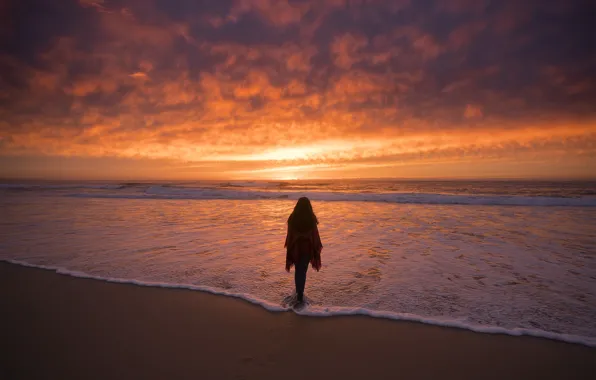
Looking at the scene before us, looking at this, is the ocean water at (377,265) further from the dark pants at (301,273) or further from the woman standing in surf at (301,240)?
the woman standing in surf at (301,240)

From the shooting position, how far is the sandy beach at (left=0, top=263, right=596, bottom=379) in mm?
3109

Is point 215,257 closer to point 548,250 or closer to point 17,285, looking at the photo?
point 17,285

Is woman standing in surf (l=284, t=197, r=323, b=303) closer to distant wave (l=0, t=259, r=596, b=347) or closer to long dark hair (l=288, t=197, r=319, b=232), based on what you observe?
long dark hair (l=288, t=197, r=319, b=232)

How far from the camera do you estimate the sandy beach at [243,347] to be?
311 centimetres

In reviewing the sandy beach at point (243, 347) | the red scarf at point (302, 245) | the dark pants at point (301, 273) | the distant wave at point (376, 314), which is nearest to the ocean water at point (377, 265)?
the distant wave at point (376, 314)

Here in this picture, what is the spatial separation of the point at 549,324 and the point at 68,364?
6.37 m

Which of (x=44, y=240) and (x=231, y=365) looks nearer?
(x=231, y=365)

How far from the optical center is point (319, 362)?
327 centimetres

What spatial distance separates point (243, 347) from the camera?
3.52 metres

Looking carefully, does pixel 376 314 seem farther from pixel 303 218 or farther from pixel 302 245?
pixel 303 218

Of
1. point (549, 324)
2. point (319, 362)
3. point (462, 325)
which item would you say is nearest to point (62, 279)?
point (319, 362)

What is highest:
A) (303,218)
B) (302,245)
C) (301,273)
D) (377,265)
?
(303,218)

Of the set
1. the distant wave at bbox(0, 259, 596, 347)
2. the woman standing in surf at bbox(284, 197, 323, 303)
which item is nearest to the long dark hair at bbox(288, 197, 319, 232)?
the woman standing in surf at bbox(284, 197, 323, 303)

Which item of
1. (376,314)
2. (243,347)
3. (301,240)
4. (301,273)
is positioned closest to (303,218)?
(301,240)
